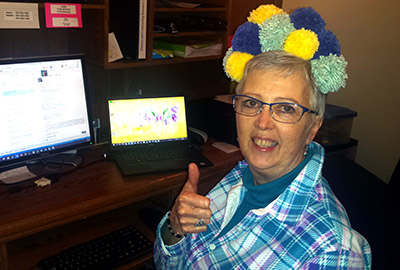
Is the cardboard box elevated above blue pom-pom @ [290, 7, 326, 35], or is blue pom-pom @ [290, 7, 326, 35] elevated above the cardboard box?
blue pom-pom @ [290, 7, 326, 35]

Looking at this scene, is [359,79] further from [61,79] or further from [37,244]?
[37,244]

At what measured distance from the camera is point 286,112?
112cm

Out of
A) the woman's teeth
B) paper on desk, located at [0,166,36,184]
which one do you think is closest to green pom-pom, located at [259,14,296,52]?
the woman's teeth

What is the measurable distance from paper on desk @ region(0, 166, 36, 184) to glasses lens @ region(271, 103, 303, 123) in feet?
3.38

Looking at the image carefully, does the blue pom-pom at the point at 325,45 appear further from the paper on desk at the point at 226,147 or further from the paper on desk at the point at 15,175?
the paper on desk at the point at 15,175

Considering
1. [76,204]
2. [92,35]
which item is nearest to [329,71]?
[76,204]

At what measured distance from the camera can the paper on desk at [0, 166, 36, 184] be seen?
59.6 inches

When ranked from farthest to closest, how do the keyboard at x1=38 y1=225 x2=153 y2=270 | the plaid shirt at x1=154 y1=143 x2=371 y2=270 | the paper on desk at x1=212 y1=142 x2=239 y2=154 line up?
the paper on desk at x1=212 y1=142 x2=239 y2=154 < the keyboard at x1=38 y1=225 x2=153 y2=270 < the plaid shirt at x1=154 y1=143 x2=371 y2=270

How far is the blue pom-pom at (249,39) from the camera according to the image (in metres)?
1.18

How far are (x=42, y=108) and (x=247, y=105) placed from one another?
91cm

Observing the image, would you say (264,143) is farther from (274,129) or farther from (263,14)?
(263,14)

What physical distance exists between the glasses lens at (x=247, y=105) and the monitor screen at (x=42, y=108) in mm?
829

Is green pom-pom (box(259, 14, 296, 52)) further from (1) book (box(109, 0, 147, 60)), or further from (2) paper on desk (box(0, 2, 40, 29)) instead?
(2) paper on desk (box(0, 2, 40, 29))

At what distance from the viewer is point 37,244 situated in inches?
62.8
